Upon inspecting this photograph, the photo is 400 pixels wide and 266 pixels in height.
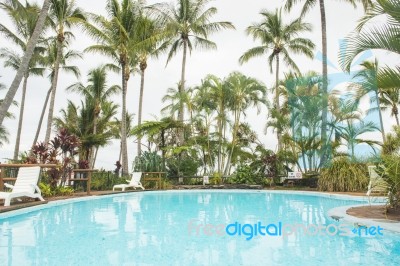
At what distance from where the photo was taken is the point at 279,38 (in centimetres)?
2173

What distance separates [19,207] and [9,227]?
1.63 m

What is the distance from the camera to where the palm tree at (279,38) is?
2133cm

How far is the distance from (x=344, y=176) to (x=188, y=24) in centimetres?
1334

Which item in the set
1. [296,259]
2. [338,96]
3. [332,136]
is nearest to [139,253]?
[296,259]

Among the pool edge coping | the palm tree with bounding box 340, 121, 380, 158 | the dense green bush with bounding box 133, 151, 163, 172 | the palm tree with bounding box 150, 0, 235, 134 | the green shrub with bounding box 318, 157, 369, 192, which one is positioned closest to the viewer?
the pool edge coping

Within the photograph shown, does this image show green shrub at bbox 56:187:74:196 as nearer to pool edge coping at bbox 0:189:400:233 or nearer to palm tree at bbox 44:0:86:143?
pool edge coping at bbox 0:189:400:233

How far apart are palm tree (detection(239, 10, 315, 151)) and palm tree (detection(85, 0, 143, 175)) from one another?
7707 mm

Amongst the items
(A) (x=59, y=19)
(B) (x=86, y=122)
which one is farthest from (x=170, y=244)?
(B) (x=86, y=122)

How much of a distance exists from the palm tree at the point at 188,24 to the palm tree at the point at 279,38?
2.04m

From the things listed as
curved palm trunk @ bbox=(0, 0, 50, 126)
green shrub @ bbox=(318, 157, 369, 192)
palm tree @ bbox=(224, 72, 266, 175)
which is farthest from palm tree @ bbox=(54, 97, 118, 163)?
green shrub @ bbox=(318, 157, 369, 192)

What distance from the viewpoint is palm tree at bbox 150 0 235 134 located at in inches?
804

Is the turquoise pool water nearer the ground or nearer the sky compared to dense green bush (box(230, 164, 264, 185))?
nearer the ground

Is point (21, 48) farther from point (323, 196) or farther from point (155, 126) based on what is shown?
point (323, 196)

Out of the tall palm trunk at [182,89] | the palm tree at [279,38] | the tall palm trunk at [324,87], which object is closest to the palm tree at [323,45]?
the tall palm trunk at [324,87]
